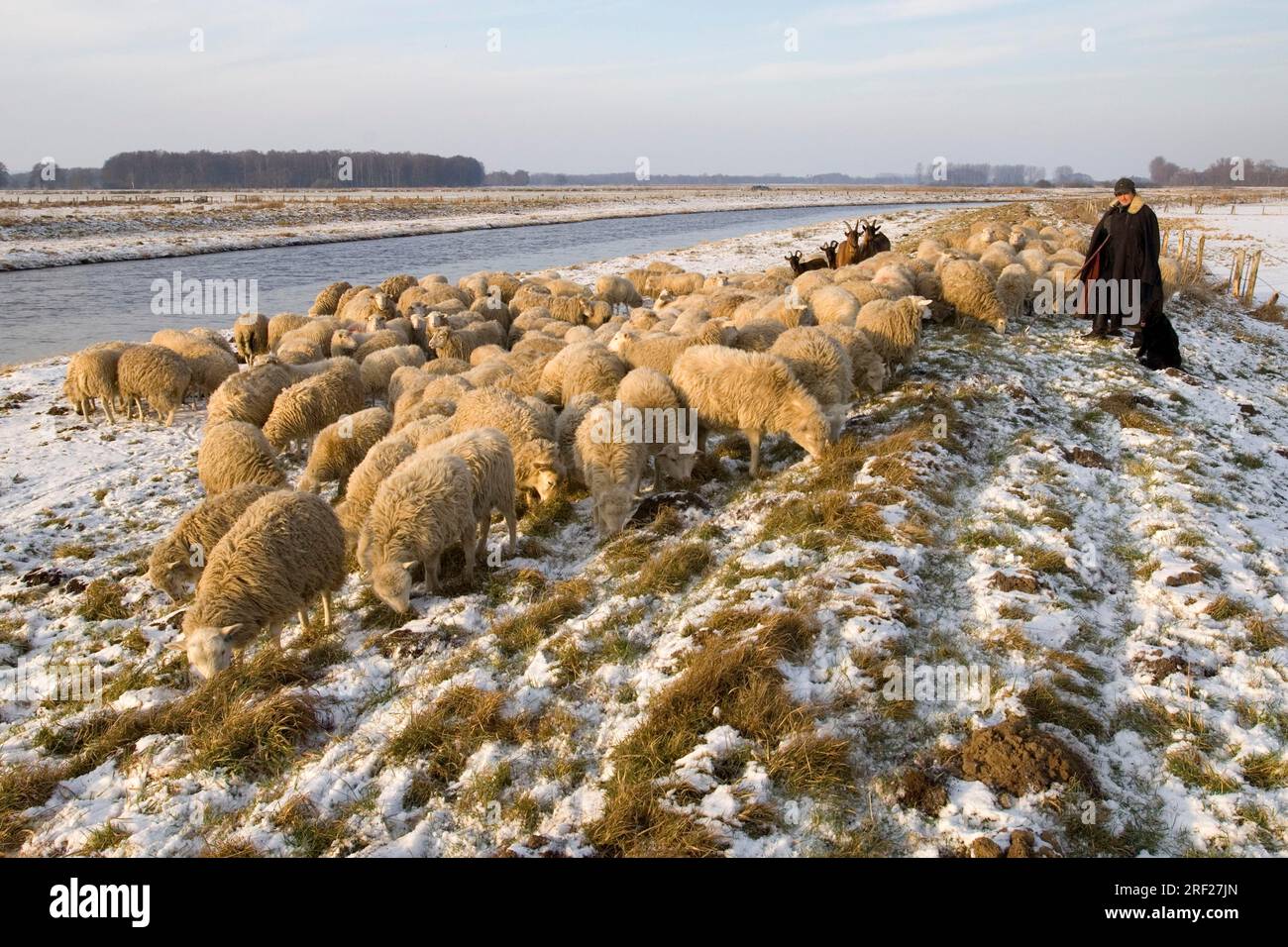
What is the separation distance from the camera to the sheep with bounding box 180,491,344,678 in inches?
234

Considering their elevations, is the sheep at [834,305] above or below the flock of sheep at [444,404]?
above

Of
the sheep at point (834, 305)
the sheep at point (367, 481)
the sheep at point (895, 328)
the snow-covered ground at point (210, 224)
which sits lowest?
the sheep at point (367, 481)

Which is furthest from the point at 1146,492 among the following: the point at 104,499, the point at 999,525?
the point at 104,499

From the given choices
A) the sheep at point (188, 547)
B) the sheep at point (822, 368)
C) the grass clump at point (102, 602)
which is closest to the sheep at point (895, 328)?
the sheep at point (822, 368)

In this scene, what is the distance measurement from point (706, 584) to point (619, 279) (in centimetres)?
1579

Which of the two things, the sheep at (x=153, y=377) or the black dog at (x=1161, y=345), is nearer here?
the black dog at (x=1161, y=345)

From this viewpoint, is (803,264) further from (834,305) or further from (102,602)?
(102,602)

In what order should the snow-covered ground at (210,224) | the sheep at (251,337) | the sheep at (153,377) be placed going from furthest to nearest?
1. the snow-covered ground at (210,224)
2. the sheep at (251,337)
3. the sheep at (153,377)

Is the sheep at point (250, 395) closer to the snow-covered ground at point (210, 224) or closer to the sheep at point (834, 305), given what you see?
the sheep at point (834, 305)

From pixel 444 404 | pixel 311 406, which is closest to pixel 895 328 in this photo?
pixel 444 404

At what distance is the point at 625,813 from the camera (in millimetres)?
3965

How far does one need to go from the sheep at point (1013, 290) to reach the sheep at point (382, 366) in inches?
435

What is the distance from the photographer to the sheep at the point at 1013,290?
48.7 ft

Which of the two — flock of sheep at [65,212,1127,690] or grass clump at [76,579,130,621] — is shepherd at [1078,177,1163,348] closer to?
flock of sheep at [65,212,1127,690]
